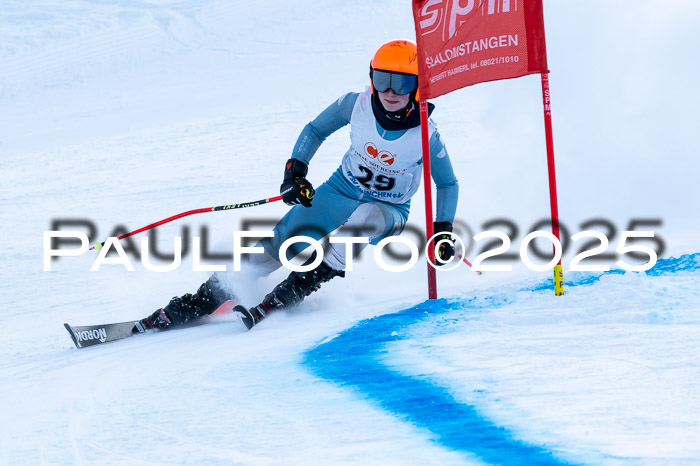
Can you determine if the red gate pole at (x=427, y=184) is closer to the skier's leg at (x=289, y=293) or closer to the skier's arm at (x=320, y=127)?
the skier's leg at (x=289, y=293)

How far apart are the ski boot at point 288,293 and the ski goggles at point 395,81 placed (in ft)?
3.25

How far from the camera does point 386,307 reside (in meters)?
4.38

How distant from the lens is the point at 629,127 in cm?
738

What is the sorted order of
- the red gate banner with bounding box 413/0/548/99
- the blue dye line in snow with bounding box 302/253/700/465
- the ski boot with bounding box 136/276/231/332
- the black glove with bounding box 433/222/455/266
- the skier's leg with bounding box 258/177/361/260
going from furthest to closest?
the skier's leg with bounding box 258/177/361/260 → the ski boot with bounding box 136/276/231/332 → the black glove with bounding box 433/222/455/266 → the red gate banner with bounding box 413/0/548/99 → the blue dye line in snow with bounding box 302/253/700/465

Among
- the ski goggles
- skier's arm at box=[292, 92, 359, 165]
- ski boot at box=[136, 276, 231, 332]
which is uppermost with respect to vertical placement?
the ski goggles

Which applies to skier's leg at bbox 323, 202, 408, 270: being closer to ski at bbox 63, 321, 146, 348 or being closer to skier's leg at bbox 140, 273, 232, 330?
skier's leg at bbox 140, 273, 232, 330

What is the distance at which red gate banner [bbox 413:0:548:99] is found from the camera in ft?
12.7

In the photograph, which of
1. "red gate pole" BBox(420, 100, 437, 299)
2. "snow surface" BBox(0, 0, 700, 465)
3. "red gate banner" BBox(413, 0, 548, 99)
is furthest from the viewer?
"red gate pole" BBox(420, 100, 437, 299)

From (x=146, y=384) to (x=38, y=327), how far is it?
1.86m

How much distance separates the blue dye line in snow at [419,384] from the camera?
2328mm

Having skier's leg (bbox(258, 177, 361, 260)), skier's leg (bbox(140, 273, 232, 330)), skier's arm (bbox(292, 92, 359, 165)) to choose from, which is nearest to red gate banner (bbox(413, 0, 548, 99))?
skier's arm (bbox(292, 92, 359, 165))

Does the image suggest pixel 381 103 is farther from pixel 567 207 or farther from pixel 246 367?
pixel 567 207

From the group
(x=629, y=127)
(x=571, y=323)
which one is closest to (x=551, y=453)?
(x=571, y=323)

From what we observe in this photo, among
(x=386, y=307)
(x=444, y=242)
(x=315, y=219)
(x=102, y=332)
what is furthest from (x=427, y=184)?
(x=102, y=332)
